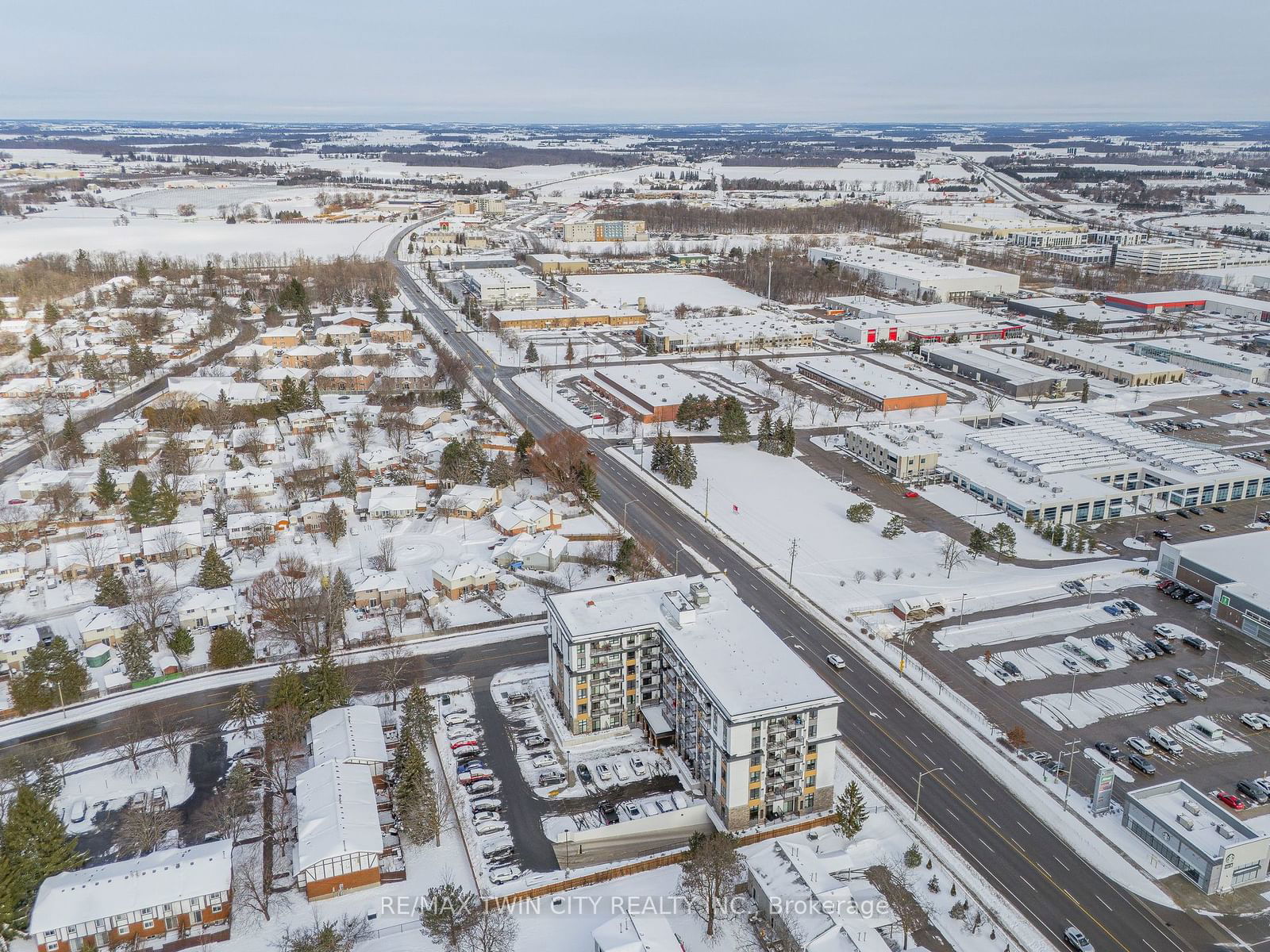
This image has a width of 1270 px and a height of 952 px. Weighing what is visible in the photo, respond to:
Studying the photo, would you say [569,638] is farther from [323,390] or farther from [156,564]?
[323,390]

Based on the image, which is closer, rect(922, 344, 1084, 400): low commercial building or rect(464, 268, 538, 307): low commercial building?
rect(922, 344, 1084, 400): low commercial building

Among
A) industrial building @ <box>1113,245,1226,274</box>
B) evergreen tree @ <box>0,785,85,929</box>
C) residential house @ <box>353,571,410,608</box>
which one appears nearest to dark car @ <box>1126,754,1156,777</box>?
residential house @ <box>353,571,410,608</box>

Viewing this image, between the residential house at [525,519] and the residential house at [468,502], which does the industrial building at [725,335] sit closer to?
the residential house at [468,502]

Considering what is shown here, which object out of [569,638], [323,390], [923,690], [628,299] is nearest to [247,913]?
[569,638]

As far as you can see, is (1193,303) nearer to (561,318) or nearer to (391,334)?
(561,318)

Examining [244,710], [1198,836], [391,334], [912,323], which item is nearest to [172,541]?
[244,710]

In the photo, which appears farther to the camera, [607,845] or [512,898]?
[607,845]

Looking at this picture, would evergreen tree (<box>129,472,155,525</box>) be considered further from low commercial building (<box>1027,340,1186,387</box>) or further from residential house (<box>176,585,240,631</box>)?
low commercial building (<box>1027,340,1186,387</box>)
